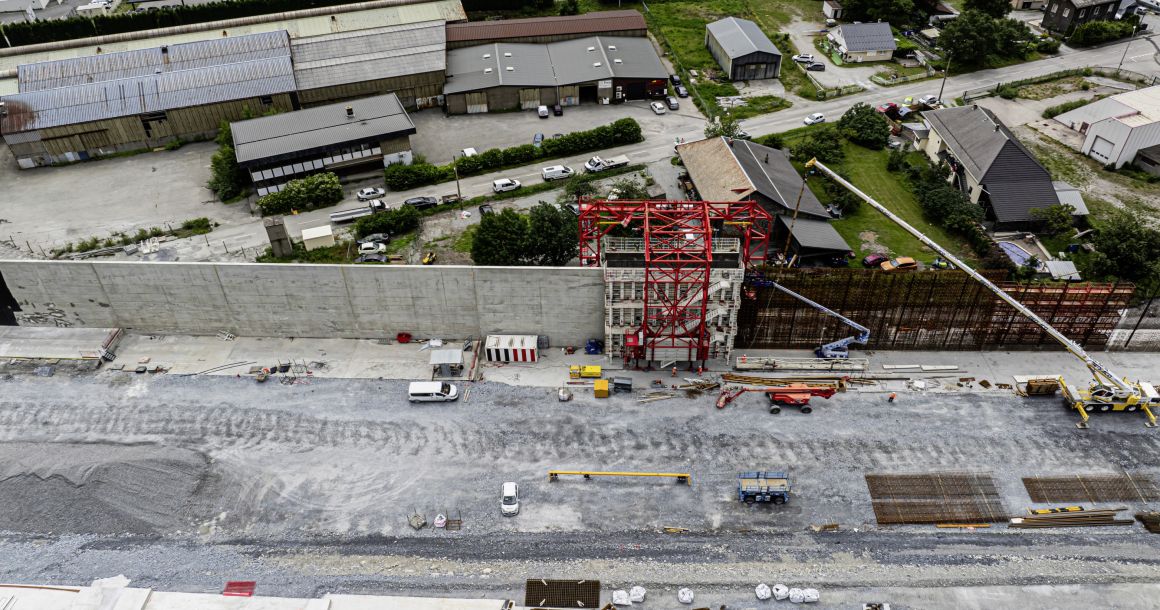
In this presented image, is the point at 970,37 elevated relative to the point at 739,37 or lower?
elevated

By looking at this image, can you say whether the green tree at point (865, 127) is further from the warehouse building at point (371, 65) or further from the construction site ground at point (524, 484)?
the warehouse building at point (371, 65)

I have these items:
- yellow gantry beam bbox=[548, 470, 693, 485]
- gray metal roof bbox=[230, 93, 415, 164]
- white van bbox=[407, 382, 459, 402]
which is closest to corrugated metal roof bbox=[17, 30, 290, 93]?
gray metal roof bbox=[230, 93, 415, 164]

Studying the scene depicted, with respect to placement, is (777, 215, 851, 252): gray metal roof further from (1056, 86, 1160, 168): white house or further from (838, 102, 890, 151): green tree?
(1056, 86, 1160, 168): white house

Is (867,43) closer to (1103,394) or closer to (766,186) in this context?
(766,186)

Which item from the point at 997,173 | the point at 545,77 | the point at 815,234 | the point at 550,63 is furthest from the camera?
the point at 550,63

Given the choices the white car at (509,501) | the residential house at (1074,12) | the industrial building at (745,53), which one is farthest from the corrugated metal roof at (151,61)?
the residential house at (1074,12)

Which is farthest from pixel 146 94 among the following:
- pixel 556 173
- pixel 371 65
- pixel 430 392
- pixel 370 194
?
pixel 430 392
